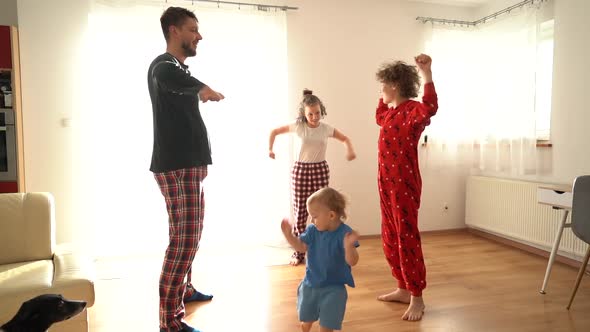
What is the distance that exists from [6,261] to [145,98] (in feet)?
5.55

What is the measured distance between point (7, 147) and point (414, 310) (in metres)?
3.01

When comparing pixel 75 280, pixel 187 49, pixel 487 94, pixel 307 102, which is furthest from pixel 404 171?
pixel 487 94

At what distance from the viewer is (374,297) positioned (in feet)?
8.93

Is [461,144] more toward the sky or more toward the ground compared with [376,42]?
more toward the ground

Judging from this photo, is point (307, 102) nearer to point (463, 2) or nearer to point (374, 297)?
point (374, 297)

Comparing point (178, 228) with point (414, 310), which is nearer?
point (178, 228)

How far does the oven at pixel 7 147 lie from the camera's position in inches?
121

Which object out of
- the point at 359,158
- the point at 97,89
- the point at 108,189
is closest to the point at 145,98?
the point at 97,89

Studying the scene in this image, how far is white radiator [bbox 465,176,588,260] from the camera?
11.2 ft

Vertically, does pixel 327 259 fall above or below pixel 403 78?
below

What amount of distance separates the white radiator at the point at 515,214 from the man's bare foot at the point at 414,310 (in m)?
1.67

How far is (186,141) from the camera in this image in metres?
1.98

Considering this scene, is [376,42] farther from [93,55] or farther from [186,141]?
[186,141]

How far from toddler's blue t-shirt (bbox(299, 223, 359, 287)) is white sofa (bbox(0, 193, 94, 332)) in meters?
1.03
